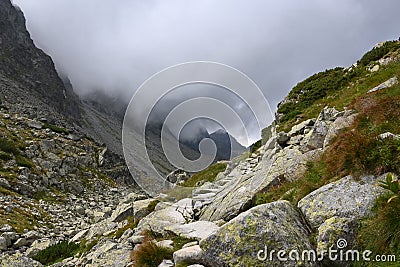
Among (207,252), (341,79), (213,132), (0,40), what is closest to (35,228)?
(213,132)

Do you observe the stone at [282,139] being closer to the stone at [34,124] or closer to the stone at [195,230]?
the stone at [195,230]

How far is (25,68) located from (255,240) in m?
150

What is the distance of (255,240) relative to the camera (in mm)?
6957

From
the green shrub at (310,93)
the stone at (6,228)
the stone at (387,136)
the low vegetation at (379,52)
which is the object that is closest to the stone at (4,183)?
the stone at (6,228)

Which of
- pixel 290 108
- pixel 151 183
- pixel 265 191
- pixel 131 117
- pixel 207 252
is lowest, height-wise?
pixel 207 252

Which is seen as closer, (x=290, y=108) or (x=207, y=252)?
(x=207, y=252)

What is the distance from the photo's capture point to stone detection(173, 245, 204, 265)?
7.36 metres

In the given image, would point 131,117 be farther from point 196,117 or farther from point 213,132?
point 213,132

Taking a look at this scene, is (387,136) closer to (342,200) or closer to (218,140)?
(342,200)

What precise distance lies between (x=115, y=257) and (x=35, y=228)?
21399 millimetres

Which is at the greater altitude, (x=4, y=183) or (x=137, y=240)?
(x=4, y=183)

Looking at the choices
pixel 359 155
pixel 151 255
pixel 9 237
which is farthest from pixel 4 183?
pixel 359 155

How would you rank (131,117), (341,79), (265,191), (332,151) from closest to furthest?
1. (332,151)
2. (131,117)
3. (265,191)
4. (341,79)

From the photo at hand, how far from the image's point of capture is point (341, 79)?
3247 cm
